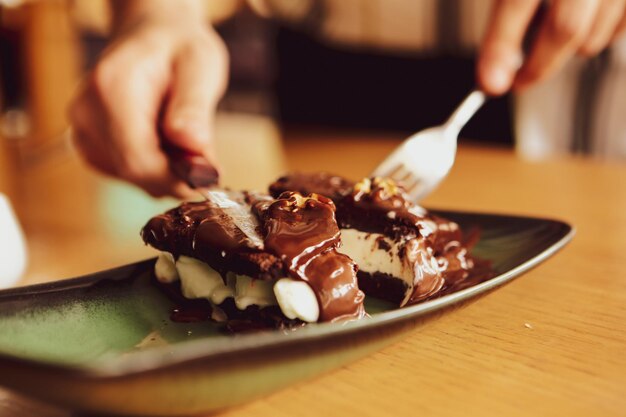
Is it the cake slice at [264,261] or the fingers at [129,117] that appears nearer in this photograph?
the cake slice at [264,261]

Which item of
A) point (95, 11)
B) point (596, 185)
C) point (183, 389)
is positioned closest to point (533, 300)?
point (183, 389)

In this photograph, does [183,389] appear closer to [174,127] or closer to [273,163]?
[174,127]

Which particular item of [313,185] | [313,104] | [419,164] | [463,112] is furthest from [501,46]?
[313,104]

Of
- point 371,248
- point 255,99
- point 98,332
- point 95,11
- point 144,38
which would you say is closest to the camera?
point 98,332

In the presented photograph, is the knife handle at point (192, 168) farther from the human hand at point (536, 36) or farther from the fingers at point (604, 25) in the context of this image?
the fingers at point (604, 25)

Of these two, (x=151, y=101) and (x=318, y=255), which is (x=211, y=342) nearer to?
(x=318, y=255)

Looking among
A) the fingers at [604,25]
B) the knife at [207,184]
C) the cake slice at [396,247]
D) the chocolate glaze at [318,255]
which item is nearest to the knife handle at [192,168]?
the knife at [207,184]
